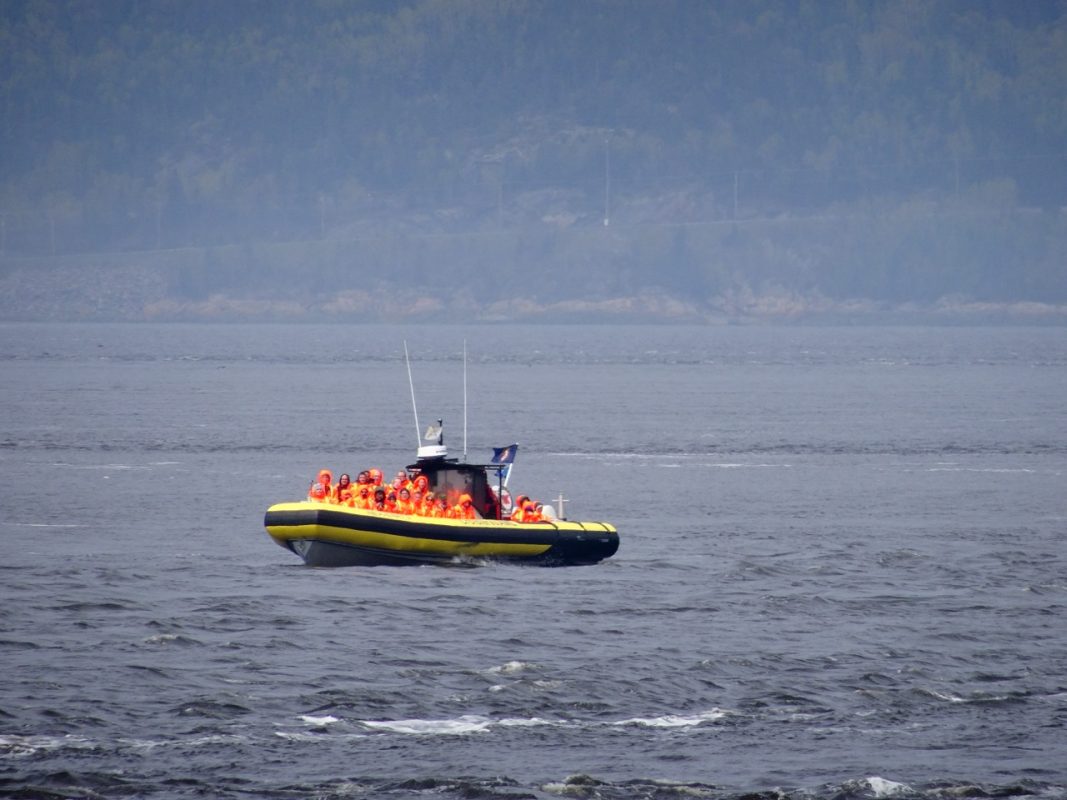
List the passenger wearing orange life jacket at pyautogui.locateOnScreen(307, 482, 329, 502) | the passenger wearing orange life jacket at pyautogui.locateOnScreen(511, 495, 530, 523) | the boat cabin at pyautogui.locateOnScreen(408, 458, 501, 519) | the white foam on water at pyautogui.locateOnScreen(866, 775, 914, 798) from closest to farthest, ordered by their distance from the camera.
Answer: the white foam on water at pyautogui.locateOnScreen(866, 775, 914, 798) < the passenger wearing orange life jacket at pyautogui.locateOnScreen(307, 482, 329, 502) < the boat cabin at pyautogui.locateOnScreen(408, 458, 501, 519) < the passenger wearing orange life jacket at pyautogui.locateOnScreen(511, 495, 530, 523)

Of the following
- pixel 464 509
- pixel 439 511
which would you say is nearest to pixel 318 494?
pixel 439 511

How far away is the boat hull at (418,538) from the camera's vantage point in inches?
1671

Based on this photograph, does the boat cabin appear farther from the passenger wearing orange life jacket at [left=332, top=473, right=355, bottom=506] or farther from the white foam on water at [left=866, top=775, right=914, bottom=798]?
the white foam on water at [left=866, top=775, right=914, bottom=798]

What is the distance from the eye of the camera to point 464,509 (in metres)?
44.3

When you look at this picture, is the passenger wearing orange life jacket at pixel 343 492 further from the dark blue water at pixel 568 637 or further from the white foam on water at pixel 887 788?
the white foam on water at pixel 887 788

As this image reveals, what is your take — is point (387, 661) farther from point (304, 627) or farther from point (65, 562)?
point (65, 562)

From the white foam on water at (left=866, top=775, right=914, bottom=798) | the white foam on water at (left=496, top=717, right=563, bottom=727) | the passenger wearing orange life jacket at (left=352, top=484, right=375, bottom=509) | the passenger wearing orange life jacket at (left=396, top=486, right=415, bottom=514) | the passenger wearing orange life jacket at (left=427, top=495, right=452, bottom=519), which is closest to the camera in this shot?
the white foam on water at (left=866, top=775, right=914, bottom=798)

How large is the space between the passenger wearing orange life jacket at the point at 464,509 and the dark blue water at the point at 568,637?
117 cm

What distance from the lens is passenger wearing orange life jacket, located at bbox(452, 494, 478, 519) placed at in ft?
144

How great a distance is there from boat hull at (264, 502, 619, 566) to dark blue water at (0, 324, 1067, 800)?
1.64ft

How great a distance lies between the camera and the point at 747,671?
34.0 meters

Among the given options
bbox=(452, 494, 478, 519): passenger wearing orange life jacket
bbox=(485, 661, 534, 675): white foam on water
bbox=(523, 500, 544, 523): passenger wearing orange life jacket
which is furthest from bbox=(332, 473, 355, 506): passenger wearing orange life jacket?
bbox=(485, 661, 534, 675): white foam on water

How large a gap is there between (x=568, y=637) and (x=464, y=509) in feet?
26.5

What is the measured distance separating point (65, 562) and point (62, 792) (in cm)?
1975
